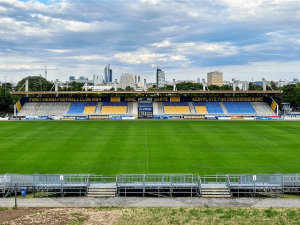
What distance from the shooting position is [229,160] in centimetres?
3259

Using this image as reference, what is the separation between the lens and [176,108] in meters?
77.2

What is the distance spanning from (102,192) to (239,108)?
2431 inches

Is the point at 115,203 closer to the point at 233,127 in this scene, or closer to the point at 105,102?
the point at 233,127

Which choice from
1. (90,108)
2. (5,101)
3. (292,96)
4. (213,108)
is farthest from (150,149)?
(292,96)

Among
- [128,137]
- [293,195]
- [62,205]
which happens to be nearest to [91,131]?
[128,137]

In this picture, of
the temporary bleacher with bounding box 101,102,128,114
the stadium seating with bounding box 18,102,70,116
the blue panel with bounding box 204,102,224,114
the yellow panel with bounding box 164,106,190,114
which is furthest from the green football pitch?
the temporary bleacher with bounding box 101,102,128,114

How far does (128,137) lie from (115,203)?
86.6ft

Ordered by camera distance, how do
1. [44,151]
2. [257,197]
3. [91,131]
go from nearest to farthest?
[257,197] → [44,151] → [91,131]

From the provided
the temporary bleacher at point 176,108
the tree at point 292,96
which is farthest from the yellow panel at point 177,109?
the tree at point 292,96

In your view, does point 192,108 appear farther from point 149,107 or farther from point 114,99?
point 114,99

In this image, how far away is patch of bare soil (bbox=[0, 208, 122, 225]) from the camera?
16.2 meters

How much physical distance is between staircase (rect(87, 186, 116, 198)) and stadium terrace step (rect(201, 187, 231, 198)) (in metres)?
6.55

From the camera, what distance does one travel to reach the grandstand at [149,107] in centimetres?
7469

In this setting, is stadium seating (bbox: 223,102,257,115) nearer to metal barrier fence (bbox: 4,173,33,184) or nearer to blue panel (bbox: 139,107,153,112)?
blue panel (bbox: 139,107,153,112)
